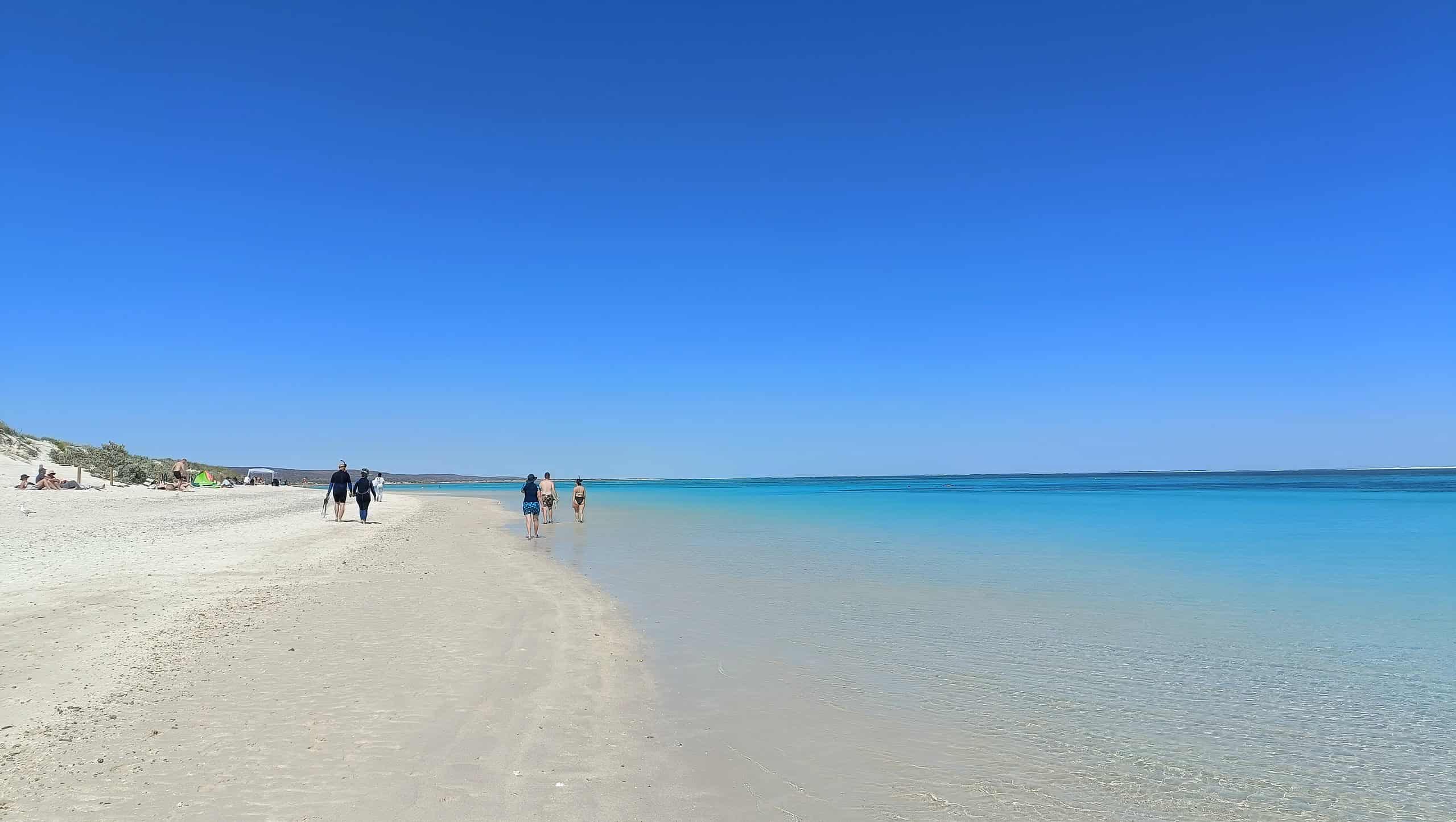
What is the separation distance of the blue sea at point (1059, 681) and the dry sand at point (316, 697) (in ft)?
2.37

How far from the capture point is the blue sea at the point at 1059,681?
468 cm

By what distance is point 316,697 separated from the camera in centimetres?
597

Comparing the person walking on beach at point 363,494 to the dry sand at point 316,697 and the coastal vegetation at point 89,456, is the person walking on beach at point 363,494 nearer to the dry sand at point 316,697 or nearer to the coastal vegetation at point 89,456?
the dry sand at point 316,697

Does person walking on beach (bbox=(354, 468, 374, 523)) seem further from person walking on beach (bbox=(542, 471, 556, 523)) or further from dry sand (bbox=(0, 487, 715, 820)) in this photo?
dry sand (bbox=(0, 487, 715, 820))

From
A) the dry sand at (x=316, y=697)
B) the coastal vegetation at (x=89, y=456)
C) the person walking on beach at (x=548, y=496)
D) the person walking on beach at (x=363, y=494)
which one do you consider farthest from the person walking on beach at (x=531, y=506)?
the coastal vegetation at (x=89, y=456)

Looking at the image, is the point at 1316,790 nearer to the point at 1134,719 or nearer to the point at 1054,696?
the point at 1134,719

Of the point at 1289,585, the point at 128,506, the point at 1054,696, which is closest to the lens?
the point at 1054,696

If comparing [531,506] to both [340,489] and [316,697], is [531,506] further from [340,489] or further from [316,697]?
[316,697]

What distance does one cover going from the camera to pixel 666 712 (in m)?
6.05

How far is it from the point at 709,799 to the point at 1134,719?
364 cm

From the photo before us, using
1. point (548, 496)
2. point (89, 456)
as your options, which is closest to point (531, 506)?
point (548, 496)

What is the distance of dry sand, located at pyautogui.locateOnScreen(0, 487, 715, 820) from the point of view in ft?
14.1

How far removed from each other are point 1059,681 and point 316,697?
641 cm

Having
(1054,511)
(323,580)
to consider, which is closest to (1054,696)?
(323,580)
